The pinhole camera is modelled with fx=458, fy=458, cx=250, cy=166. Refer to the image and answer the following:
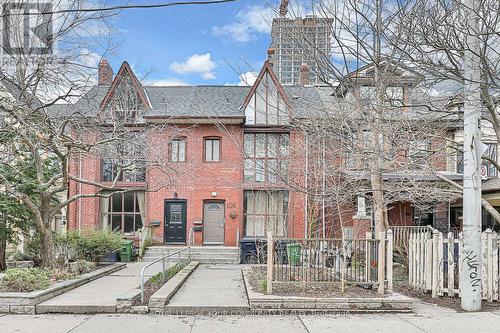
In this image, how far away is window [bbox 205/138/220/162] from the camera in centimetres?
2244

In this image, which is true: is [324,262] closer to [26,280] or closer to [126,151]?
[26,280]

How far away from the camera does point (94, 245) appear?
15.8 metres

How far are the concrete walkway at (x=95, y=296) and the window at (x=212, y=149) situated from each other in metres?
9.12

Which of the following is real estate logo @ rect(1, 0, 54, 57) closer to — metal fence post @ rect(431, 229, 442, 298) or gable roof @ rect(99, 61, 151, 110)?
gable roof @ rect(99, 61, 151, 110)

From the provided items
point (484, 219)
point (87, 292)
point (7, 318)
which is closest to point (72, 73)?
point (87, 292)

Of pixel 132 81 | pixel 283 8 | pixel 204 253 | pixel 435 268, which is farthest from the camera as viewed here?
pixel 132 81

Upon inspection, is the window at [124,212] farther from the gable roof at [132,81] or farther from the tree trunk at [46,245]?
the tree trunk at [46,245]

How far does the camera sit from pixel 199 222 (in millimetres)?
21859

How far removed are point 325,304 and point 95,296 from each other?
16.4 feet

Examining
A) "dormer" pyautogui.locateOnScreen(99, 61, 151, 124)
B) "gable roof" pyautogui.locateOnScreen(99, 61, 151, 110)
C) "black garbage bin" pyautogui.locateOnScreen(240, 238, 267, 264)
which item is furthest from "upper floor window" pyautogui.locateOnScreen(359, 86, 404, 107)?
"gable roof" pyautogui.locateOnScreen(99, 61, 151, 110)

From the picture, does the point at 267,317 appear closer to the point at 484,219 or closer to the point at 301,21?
the point at 301,21

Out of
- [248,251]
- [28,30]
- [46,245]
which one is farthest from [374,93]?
[248,251]

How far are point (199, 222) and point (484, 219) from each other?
49.3 feet

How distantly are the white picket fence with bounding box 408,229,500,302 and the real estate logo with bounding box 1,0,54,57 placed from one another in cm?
1048
